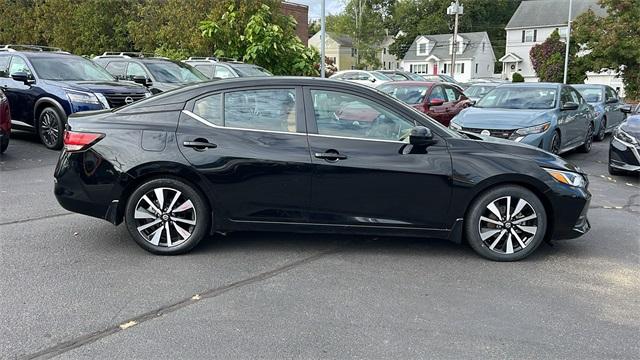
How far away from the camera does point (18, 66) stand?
11000 mm

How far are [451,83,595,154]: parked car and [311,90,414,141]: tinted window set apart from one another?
15.9 ft

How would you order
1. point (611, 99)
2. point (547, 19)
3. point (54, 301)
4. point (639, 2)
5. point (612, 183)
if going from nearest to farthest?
point (54, 301) < point (612, 183) < point (611, 99) < point (639, 2) < point (547, 19)

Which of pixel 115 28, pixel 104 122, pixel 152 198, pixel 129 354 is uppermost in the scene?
pixel 115 28

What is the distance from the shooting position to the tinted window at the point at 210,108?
4.98 m

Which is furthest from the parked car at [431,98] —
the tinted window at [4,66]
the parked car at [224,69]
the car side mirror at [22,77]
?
the tinted window at [4,66]

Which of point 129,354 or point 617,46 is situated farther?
point 617,46

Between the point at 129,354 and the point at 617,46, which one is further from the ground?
the point at 617,46

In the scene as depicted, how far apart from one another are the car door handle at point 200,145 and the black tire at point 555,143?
7119mm

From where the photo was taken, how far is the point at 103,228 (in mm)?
5746

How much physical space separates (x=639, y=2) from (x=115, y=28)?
28.9 m

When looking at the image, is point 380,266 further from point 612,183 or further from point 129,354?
point 612,183

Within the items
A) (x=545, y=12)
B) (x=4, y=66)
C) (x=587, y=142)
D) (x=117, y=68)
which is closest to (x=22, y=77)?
(x=4, y=66)

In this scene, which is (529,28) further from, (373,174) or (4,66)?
(373,174)

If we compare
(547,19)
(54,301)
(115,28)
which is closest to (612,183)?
(54,301)
